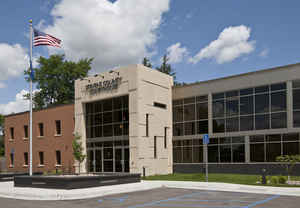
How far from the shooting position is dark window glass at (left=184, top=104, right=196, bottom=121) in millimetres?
32406

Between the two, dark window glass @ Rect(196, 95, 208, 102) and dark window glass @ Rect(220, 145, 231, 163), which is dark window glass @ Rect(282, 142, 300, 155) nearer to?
dark window glass @ Rect(220, 145, 231, 163)

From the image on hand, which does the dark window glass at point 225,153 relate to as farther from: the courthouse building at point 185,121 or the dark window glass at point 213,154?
the dark window glass at point 213,154

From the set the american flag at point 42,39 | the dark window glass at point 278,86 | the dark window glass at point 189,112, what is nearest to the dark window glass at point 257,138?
the dark window glass at point 278,86

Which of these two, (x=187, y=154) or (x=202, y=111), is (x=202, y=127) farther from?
(x=187, y=154)

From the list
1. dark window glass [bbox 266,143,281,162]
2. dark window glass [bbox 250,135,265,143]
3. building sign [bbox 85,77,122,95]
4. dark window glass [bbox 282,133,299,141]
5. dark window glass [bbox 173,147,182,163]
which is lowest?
dark window glass [bbox 173,147,182,163]

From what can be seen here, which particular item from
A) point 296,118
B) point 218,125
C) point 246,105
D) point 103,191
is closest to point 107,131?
point 218,125

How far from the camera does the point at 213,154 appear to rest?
30641 mm

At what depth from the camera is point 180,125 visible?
33.2m

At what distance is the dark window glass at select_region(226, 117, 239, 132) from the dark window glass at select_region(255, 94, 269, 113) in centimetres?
201

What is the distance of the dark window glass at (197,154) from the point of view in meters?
31.3

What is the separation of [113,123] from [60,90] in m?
28.0

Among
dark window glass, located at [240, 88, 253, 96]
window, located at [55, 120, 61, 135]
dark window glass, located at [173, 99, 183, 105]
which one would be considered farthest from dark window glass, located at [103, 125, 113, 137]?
dark window glass, located at [240, 88, 253, 96]

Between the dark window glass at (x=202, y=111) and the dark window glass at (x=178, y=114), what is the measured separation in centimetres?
194

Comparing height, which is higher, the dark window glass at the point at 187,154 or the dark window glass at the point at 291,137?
the dark window glass at the point at 291,137
